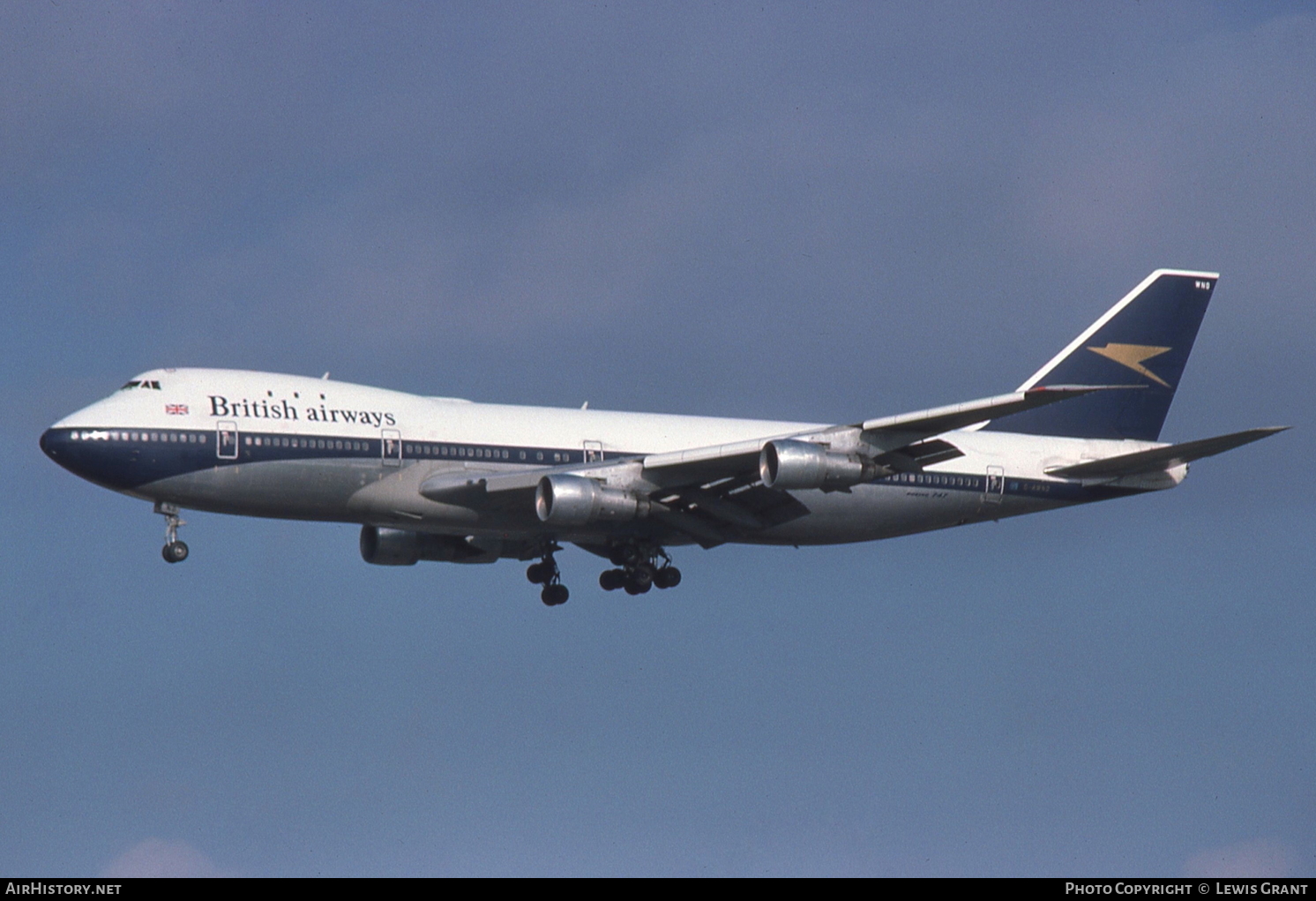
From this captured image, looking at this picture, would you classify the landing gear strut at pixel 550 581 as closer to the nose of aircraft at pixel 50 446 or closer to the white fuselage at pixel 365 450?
the white fuselage at pixel 365 450

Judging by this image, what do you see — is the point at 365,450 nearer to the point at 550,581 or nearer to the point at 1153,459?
the point at 550,581

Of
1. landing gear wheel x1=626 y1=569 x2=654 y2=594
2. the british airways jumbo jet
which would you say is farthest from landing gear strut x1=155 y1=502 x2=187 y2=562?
landing gear wheel x1=626 y1=569 x2=654 y2=594

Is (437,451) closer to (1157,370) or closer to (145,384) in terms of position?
(145,384)

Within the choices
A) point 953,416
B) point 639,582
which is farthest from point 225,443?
point 953,416

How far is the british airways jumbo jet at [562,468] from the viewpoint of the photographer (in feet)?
163

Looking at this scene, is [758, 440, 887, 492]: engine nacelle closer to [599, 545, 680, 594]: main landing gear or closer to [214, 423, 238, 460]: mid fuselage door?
[599, 545, 680, 594]: main landing gear

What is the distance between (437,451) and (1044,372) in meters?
22.7

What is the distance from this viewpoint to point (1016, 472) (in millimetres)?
58656

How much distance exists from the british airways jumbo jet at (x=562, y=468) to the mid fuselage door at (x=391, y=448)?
A: 4cm

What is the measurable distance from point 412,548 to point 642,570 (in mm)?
7974

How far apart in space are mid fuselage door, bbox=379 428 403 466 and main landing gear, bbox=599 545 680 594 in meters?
8.40
